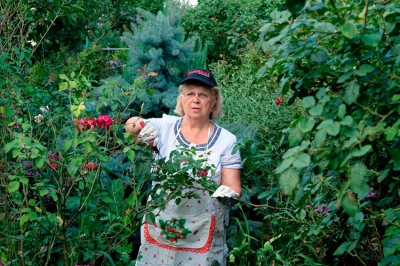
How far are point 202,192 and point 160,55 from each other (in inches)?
58.7

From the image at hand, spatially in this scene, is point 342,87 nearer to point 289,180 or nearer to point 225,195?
point 289,180

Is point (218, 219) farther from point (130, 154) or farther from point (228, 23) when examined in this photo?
point (228, 23)

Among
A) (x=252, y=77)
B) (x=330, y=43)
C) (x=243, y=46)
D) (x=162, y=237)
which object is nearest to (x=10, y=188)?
(x=162, y=237)

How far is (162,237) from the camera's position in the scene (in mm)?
3564

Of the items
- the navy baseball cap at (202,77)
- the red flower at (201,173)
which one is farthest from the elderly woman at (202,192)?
the red flower at (201,173)

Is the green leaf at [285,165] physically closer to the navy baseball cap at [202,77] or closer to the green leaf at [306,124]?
the green leaf at [306,124]

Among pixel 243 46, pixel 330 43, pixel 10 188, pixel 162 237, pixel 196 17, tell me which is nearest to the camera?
pixel 330 43

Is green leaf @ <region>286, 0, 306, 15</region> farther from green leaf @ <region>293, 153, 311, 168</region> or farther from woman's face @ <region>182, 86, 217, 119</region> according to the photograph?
woman's face @ <region>182, 86, 217, 119</region>

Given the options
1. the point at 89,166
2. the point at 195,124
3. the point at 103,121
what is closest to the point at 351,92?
the point at 103,121

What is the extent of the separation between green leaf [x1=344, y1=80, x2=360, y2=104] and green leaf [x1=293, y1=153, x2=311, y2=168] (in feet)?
0.71

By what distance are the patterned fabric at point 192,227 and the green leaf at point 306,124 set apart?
1.84m

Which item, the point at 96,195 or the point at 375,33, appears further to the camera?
the point at 96,195

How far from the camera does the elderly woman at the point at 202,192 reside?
3.56 m

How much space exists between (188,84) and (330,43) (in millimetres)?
1842
